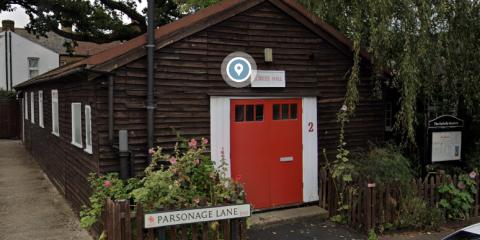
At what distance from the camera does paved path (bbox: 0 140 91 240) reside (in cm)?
709

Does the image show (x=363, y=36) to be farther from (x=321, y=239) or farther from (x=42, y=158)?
(x=42, y=158)

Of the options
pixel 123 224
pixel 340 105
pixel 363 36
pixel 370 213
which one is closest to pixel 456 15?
pixel 363 36

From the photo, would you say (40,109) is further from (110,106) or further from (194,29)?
(194,29)

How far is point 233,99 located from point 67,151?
13.4 ft

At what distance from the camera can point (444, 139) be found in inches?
336

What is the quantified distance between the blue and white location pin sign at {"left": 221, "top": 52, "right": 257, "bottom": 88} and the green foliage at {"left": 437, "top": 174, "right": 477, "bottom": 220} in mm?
3856

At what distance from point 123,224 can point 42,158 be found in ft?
32.7

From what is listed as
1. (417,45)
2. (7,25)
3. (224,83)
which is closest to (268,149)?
(224,83)

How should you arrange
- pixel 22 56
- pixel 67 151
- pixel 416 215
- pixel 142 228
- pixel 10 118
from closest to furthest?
1. pixel 142 228
2. pixel 416 215
3. pixel 67 151
4. pixel 10 118
5. pixel 22 56

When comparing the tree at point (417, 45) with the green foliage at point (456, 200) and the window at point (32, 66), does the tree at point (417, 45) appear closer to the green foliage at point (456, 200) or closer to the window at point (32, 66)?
the green foliage at point (456, 200)

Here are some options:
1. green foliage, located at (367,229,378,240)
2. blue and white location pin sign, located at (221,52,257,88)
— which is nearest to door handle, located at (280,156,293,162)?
blue and white location pin sign, located at (221,52,257,88)

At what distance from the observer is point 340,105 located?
8570 mm

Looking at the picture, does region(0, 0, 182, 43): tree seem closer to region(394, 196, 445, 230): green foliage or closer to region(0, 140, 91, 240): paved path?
region(0, 140, 91, 240): paved path

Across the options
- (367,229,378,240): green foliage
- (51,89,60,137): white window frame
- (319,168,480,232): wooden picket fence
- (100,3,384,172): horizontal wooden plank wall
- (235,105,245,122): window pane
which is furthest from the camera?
(51,89,60,137): white window frame
